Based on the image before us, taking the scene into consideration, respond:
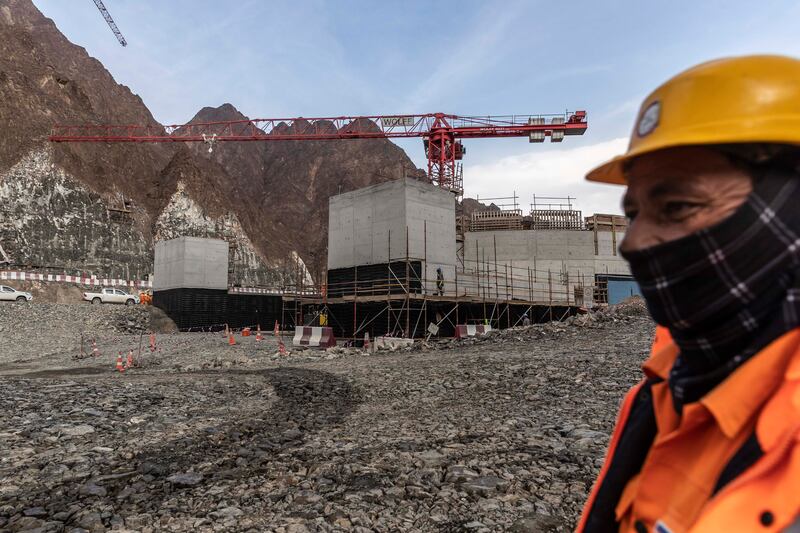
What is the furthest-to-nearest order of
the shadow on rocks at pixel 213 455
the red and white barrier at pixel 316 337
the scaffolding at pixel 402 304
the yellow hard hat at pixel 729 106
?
1. the scaffolding at pixel 402 304
2. the red and white barrier at pixel 316 337
3. the shadow on rocks at pixel 213 455
4. the yellow hard hat at pixel 729 106

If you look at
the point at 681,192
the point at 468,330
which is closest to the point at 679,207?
the point at 681,192

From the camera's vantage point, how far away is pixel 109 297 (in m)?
34.4

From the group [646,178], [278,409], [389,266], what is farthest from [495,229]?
[646,178]

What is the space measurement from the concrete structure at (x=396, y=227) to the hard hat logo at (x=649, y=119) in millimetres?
20988

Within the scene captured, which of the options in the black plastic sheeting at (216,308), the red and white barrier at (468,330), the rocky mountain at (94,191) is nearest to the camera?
the red and white barrier at (468,330)

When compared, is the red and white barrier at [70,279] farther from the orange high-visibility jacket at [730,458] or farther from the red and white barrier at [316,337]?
the orange high-visibility jacket at [730,458]

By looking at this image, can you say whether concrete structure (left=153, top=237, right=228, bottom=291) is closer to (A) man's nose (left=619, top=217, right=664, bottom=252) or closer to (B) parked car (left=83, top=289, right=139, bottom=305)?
(B) parked car (left=83, top=289, right=139, bottom=305)

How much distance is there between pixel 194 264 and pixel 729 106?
3483 cm

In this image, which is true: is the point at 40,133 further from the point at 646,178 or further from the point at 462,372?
the point at 646,178

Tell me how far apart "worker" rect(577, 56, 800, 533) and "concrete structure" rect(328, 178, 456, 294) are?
2100 centimetres

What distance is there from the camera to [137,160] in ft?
205

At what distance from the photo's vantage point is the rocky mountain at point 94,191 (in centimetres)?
4544

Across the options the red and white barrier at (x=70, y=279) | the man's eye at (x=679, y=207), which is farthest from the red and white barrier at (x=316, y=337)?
the red and white barrier at (x=70, y=279)

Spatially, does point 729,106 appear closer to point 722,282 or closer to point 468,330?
point 722,282
